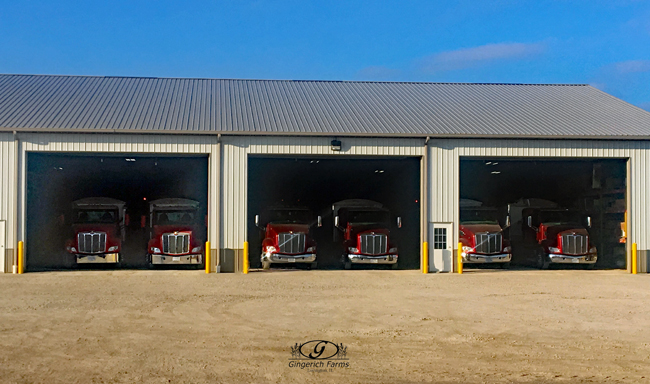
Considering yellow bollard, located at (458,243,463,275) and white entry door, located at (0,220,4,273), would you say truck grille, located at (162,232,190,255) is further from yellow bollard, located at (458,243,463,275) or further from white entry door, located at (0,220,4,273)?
yellow bollard, located at (458,243,463,275)

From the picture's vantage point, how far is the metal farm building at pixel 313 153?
790 inches

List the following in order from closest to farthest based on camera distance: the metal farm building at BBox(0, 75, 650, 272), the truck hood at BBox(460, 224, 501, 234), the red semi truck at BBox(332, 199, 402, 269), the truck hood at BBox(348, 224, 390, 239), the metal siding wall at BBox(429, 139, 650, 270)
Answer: the metal farm building at BBox(0, 75, 650, 272) < the metal siding wall at BBox(429, 139, 650, 270) < the red semi truck at BBox(332, 199, 402, 269) < the truck hood at BBox(348, 224, 390, 239) < the truck hood at BBox(460, 224, 501, 234)

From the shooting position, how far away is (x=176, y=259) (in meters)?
20.9

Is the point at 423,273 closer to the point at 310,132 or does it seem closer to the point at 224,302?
the point at 310,132

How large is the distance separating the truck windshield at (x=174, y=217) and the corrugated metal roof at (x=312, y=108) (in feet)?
11.5

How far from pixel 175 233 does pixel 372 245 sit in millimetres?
6821

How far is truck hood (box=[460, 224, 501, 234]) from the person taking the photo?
22.5 metres

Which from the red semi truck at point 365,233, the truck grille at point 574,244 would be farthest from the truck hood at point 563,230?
the red semi truck at point 365,233

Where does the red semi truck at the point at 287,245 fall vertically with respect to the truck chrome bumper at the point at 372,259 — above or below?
above

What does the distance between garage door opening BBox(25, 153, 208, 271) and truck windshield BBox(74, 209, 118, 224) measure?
701 millimetres

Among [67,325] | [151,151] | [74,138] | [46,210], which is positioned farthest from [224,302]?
[46,210]

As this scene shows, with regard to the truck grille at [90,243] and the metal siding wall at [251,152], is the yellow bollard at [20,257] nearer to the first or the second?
the truck grille at [90,243]

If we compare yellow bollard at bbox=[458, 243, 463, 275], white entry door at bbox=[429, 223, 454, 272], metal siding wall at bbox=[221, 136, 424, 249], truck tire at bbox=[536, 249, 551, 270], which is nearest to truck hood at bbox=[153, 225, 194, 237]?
metal siding wall at bbox=[221, 136, 424, 249]
